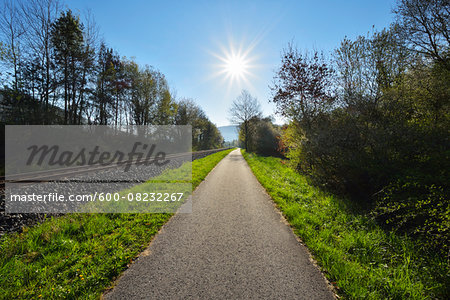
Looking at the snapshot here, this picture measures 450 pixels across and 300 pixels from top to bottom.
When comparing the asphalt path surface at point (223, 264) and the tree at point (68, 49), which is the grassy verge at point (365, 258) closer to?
the asphalt path surface at point (223, 264)

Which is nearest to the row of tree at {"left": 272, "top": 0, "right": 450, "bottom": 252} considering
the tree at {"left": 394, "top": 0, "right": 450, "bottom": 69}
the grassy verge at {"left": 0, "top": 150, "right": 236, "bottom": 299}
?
the tree at {"left": 394, "top": 0, "right": 450, "bottom": 69}

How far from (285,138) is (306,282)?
9671mm

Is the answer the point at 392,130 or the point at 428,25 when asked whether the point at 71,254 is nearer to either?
the point at 392,130

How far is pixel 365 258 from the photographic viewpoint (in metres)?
2.96

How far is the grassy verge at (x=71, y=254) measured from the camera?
2.30 meters

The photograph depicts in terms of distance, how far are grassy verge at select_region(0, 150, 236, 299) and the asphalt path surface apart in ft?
0.97

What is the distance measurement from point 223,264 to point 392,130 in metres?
6.14

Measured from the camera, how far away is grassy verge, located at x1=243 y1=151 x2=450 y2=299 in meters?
2.28

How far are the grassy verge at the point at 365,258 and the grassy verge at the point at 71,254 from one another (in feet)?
11.2

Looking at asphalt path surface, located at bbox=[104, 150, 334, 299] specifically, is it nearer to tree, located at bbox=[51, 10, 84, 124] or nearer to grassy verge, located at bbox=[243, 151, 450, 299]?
grassy verge, located at bbox=[243, 151, 450, 299]

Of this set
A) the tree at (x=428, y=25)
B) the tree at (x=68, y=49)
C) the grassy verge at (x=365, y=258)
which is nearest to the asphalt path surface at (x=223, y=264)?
the grassy verge at (x=365, y=258)

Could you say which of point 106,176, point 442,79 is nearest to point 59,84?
point 106,176

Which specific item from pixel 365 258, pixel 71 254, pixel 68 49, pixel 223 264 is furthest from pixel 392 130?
pixel 68 49

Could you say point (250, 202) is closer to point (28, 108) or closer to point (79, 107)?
point (28, 108)
